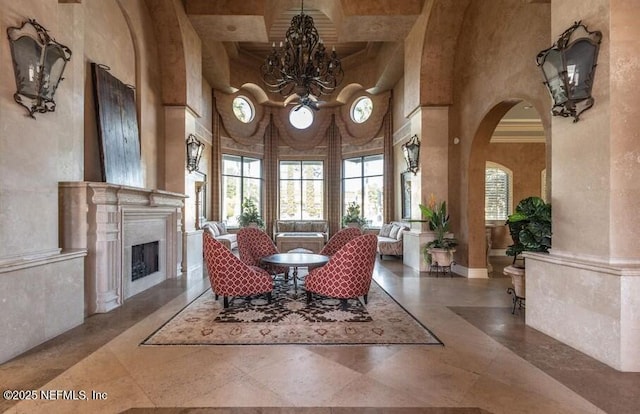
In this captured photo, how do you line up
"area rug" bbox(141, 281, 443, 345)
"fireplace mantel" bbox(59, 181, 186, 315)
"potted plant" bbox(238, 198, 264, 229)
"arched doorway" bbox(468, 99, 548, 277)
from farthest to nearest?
"potted plant" bbox(238, 198, 264, 229) < "arched doorway" bbox(468, 99, 548, 277) < "fireplace mantel" bbox(59, 181, 186, 315) < "area rug" bbox(141, 281, 443, 345)

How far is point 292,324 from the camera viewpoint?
11.5ft

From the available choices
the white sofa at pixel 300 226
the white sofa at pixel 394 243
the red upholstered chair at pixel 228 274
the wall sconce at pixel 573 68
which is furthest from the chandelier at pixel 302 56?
the white sofa at pixel 300 226

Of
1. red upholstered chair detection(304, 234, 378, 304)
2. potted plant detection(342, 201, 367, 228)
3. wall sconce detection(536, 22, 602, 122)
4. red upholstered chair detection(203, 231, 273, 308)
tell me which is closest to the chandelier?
red upholstered chair detection(304, 234, 378, 304)

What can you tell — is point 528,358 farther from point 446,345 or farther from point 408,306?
point 408,306

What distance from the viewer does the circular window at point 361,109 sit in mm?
10680

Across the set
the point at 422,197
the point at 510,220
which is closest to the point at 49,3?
the point at 510,220

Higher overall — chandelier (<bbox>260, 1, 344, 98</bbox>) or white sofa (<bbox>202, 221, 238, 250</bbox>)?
chandelier (<bbox>260, 1, 344, 98</bbox>)

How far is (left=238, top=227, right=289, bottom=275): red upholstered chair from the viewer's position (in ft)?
17.3

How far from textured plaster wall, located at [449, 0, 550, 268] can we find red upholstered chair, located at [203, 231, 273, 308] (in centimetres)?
428

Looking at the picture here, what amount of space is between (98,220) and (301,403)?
339cm

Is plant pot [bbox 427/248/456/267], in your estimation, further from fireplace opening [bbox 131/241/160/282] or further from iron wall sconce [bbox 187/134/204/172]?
iron wall sconce [bbox 187/134/204/172]

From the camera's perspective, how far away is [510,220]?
3668 millimetres

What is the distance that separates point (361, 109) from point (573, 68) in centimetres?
842

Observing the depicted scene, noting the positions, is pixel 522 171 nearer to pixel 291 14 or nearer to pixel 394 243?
pixel 394 243
